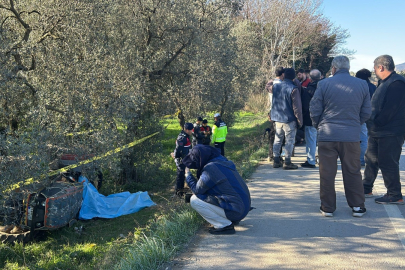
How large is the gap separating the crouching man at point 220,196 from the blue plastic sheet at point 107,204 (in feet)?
13.7

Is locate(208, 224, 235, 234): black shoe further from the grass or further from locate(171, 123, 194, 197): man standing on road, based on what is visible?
locate(171, 123, 194, 197): man standing on road

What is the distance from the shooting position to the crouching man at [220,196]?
4.20 metres

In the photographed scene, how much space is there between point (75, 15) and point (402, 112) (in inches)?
252

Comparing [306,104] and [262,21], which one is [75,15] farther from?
[262,21]

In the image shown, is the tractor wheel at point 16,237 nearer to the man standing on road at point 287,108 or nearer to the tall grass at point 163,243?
the tall grass at point 163,243

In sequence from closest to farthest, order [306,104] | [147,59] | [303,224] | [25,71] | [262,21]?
[303,224] → [25,71] → [306,104] → [147,59] → [262,21]

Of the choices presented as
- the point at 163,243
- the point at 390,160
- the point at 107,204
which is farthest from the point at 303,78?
the point at 163,243

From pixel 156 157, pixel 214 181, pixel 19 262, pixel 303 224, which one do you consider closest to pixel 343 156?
pixel 303 224

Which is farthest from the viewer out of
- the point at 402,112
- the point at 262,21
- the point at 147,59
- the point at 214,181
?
the point at 262,21

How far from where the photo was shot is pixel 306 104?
25.2ft

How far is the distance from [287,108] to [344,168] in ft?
8.66

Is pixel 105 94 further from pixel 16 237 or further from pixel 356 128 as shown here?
pixel 356 128

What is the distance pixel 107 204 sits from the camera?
8500mm

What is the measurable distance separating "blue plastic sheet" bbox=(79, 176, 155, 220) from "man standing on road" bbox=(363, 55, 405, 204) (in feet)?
17.3
